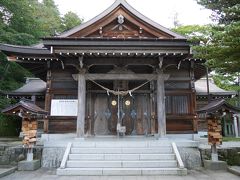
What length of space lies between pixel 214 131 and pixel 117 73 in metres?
5.32

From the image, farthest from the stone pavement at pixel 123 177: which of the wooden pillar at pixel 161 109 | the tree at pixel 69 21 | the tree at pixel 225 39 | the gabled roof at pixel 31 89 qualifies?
the tree at pixel 69 21

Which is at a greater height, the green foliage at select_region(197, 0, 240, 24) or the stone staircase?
the green foliage at select_region(197, 0, 240, 24)

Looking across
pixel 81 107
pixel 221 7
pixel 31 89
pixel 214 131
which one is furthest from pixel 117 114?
pixel 221 7

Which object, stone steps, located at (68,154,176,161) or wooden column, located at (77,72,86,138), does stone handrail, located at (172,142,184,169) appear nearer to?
stone steps, located at (68,154,176,161)

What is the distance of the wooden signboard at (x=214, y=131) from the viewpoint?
29.1 ft

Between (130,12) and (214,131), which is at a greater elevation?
(130,12)

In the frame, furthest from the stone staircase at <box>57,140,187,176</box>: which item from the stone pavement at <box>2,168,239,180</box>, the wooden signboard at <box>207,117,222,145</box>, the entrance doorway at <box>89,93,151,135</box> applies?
the entrance doorway at <box>89,93,151,135</box>

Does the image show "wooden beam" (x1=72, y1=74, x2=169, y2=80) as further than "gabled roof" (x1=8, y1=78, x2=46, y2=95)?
No

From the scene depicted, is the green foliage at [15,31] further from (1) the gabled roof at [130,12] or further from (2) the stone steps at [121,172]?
(2) the stone steps at [121,172]

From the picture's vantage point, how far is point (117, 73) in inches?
448

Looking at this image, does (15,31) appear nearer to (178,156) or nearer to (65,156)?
(65,156)

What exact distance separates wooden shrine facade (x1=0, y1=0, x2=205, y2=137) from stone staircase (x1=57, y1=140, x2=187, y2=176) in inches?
49.3

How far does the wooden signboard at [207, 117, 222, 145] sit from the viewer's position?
8.88 m

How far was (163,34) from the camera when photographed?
39.1 ft
